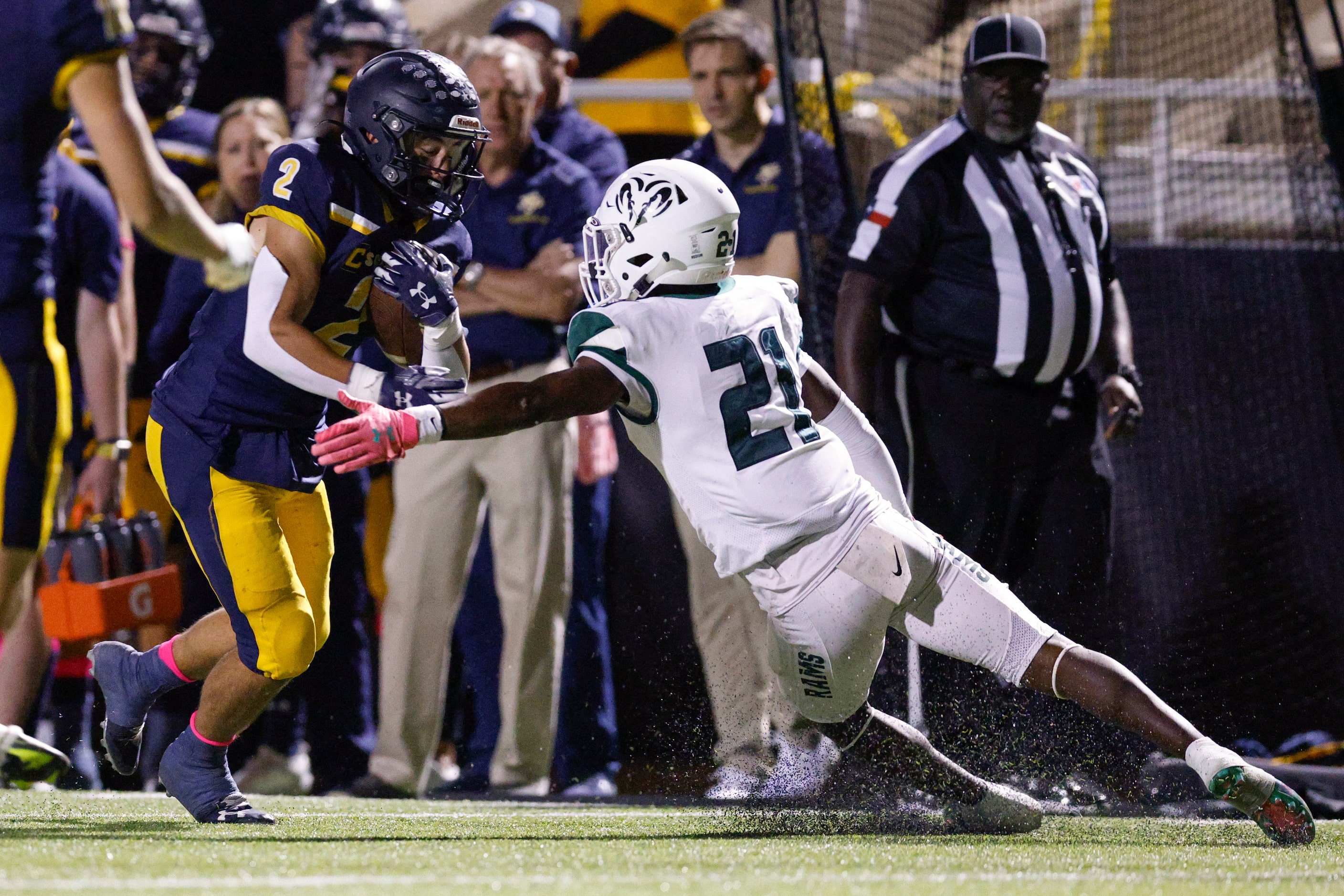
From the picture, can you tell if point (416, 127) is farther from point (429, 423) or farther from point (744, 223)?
point (744, 223)

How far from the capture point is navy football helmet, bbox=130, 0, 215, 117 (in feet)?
18.8

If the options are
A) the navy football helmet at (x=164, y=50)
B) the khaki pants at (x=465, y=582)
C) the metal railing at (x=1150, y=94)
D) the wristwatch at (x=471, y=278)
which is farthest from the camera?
the metal railing at (x=1150, y=94)

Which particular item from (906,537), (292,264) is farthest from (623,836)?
(292,264)

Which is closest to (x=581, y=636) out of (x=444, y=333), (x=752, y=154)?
(x=752, y=154)

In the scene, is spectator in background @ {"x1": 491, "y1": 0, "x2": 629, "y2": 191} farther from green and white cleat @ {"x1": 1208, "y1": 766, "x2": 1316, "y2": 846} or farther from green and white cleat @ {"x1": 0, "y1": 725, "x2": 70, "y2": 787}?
green and white cleat @ {"x1": 1208, "y1": 766, "x2": 1316, "y2": 846}

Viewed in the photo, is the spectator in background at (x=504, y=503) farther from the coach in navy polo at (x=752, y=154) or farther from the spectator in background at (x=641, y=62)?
the spectator in background at (x=641, y=62)

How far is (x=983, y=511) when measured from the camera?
476cm

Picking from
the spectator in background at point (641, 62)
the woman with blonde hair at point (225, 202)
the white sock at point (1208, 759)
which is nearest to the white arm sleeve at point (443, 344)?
the white sock at point (1208, 759)

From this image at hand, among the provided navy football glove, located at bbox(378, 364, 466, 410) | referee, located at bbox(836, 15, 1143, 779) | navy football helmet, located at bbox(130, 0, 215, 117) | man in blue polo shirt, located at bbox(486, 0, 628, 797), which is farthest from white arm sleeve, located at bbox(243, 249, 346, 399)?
navy football helmet, located at bbox(130, 0, 215, 117)

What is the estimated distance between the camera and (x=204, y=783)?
12.6 feet

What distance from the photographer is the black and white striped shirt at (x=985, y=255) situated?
4.70 m

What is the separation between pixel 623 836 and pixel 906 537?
0.88 metres

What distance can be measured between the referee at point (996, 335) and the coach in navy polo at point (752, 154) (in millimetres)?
654

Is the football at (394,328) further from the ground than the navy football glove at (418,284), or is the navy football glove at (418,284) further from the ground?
the navy football glove at (418,284)
